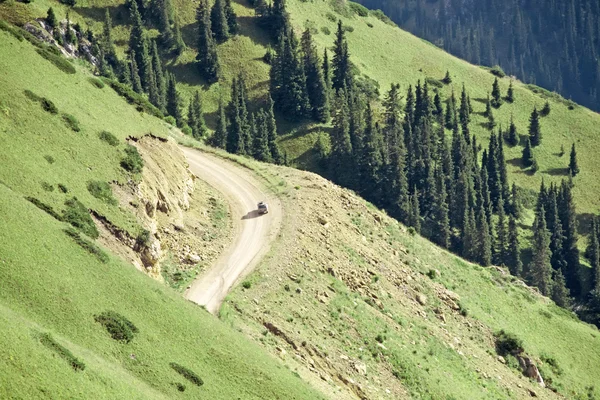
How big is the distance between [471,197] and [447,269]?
81.5 metres

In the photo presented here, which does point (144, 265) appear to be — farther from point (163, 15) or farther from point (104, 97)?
point (163, 15)

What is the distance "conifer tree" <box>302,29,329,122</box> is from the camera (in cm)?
17838

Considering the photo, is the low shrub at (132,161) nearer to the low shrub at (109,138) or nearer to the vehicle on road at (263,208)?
the low shrub at (109,138)

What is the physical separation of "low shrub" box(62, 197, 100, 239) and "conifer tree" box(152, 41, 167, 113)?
293 ft

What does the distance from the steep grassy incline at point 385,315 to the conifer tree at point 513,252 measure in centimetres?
5661

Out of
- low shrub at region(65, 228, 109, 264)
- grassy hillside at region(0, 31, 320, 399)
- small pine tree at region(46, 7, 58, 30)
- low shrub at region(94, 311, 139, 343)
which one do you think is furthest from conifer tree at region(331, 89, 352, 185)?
low shrub at region(94, 311, 139, 343)

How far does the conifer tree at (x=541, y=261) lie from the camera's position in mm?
160375

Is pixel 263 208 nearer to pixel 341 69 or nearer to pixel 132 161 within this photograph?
pixel 132 161

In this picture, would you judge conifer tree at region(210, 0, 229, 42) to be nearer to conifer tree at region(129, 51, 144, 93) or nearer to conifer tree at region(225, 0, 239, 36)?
conifer tree at region(225, 0, 239, 36)

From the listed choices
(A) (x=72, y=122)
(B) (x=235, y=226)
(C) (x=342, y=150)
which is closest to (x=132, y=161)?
(A) (x=72, y=122)

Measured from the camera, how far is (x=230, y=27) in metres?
190

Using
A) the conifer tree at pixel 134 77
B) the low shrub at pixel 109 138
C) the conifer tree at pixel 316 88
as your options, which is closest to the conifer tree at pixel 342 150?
the conifer tree at pixel 316 88

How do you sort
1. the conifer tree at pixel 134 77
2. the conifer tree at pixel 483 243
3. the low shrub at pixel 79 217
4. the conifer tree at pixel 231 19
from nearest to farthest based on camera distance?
the low shrub at pixel 79 217, the conifer tree at pixel 134 77, the conifer tree at pixel 483 243, the conifer tree at pixel 231 19

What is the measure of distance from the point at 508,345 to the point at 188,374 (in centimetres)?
4779
